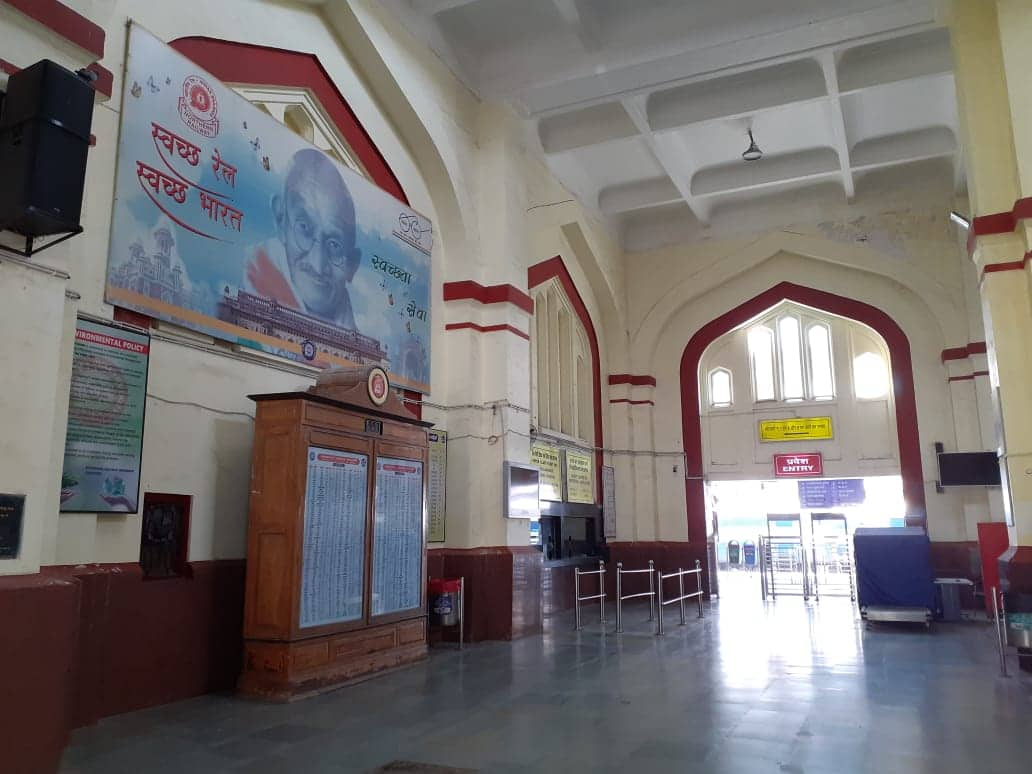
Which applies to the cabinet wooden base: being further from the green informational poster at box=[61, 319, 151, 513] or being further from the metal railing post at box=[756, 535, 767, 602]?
the metal railing post at box=[756, 535, 767, 602]

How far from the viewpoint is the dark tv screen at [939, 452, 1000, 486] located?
10.7 meters

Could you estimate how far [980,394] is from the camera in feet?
36.4

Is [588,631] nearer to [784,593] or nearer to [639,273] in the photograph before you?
[784,593]

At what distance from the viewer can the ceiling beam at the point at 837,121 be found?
8.67 m

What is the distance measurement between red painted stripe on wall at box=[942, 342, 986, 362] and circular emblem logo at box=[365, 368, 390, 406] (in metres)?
8.90

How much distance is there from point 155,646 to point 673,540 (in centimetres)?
917

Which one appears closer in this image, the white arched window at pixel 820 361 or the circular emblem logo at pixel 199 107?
the circular emblem logo at pixel 199 107

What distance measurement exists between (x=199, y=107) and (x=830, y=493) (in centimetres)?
1079

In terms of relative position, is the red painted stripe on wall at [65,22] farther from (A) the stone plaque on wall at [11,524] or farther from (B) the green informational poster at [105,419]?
(A) the stone plaque on wall at [11,524]

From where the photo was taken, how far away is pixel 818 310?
40.8ft

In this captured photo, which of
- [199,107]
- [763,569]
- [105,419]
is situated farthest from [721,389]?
[105,419]

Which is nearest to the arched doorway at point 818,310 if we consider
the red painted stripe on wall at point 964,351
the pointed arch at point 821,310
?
the pointed arch at point 821,310

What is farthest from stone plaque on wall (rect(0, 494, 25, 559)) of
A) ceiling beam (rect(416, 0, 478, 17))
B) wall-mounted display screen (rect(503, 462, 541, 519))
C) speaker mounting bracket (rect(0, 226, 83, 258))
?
ceiling beam (rect(416, 0, 478, 17))

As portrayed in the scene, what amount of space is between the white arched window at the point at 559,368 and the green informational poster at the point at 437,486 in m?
2.38
